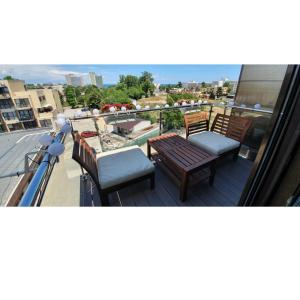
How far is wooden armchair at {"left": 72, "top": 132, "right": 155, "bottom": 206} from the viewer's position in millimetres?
1547

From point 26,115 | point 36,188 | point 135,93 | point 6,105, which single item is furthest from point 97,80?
point 36,188

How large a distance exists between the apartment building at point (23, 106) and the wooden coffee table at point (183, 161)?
17.8 metres

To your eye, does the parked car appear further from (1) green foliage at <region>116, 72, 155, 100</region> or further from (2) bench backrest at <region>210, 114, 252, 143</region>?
(1) green foliage at <region>116, 72, 155, 100</region>

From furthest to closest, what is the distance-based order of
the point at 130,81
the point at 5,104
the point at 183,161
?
the point at 130,81
the point at 5,104
the point at 183,161

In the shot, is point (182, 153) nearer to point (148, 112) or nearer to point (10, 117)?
point (148, 112)

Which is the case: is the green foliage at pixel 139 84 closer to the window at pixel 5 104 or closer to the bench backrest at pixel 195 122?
the window at pixel 5 104

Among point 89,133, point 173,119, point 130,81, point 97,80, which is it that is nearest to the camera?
point 89,133

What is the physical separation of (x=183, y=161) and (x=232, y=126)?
54.5 inches

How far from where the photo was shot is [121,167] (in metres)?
1.75
